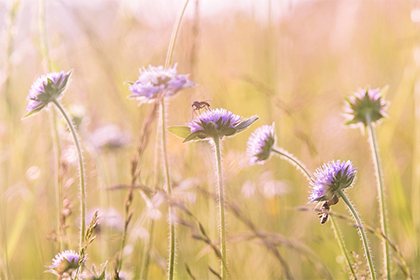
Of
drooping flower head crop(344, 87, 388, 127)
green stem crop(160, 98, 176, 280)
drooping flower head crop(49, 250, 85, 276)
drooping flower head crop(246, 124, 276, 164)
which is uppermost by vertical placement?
drooping flower head crop(344, 87, 388, 127)

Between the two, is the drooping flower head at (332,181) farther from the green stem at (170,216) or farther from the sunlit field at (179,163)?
the green stem at (170,216)

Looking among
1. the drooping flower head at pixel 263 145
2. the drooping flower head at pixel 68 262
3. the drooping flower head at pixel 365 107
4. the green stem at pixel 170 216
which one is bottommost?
the drooping flower head at pixel 68 262

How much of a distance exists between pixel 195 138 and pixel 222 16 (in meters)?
3.02

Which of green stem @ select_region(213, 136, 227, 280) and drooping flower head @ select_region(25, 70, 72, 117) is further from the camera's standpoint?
drooping flower head @ select_region(25, 70, 72, 117)

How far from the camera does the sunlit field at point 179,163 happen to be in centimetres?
134

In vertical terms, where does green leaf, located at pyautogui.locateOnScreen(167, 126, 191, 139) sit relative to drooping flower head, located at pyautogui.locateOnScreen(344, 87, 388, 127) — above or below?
below

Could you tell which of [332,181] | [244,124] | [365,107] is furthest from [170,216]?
[365,107]

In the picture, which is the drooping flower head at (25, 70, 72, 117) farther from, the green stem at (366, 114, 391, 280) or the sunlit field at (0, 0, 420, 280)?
the green stem at (366, 114, 391, 280)

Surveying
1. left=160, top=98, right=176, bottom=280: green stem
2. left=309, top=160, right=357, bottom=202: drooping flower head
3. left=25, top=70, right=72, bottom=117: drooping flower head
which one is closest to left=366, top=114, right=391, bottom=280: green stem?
left=309, top=160, right=357, bottom=202: drooping flower head

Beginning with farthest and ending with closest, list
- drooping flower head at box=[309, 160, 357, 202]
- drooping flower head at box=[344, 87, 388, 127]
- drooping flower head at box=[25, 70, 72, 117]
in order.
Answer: drooping flower head at box=[344, 87, 388, 127]
drooping flower head at box=[25, 70, 72, 117]
drooping flower head at box=[309, 160, 357, 202]

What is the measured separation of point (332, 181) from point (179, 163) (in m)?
1.15

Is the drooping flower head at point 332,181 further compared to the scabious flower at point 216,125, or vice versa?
the scabious flower at point 216,125

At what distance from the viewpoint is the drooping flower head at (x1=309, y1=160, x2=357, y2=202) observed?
107 centimetres

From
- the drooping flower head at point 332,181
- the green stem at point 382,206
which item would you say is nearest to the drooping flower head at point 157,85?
the drooping flower head at point 332,181
